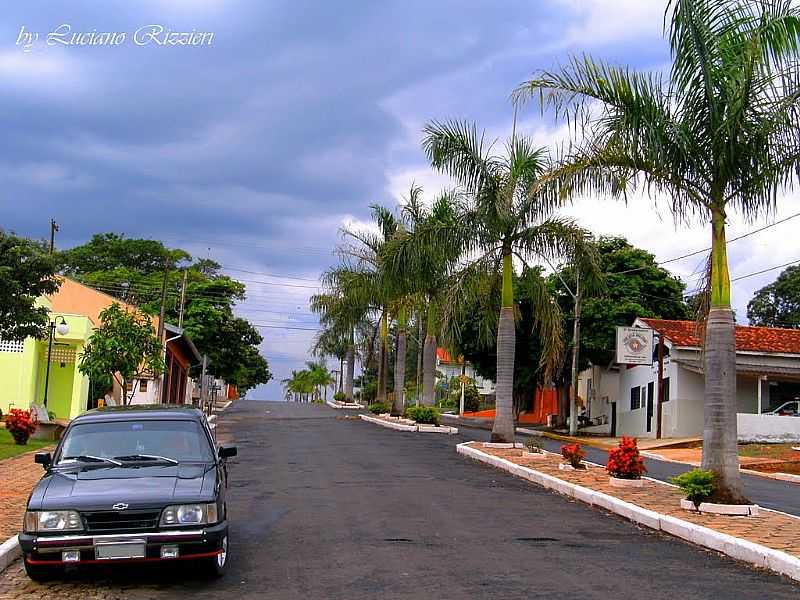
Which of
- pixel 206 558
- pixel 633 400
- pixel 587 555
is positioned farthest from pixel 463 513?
pixel 633 400

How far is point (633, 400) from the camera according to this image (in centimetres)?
4419

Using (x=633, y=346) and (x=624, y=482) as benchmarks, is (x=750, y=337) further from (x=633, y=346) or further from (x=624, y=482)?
(x=624, y=482)

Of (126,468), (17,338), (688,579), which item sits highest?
(17,338)

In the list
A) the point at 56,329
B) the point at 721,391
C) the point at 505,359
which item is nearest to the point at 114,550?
the point at 721,391

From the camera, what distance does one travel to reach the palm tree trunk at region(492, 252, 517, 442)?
24.4m

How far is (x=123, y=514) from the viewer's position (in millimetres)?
7812

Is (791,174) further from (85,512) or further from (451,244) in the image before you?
(451,244)

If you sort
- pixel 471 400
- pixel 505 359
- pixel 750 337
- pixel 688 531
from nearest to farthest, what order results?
pixel 688 531
pixel 505 359
pixel 750 337
pixel 471 400

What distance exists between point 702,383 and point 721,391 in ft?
85.4

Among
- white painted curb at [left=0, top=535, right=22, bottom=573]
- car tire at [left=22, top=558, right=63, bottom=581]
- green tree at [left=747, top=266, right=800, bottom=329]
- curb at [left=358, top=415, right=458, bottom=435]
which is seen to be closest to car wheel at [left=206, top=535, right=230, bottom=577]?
car tire at [left=22, top=558, right=63, bottom=581]

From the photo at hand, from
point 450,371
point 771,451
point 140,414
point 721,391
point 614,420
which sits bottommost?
point 771,451

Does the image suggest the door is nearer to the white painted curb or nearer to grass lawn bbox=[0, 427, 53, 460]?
grass lawn bbox=[0, 427, 53, 460]

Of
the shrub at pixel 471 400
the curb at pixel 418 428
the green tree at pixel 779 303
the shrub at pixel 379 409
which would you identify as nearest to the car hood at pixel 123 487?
the curb at pixel 418 428

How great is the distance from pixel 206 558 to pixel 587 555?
4.07 m
